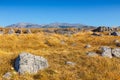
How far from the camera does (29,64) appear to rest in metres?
23.7

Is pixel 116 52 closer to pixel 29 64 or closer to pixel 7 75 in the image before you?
pixel 29 64

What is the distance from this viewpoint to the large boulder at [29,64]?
2310 cm

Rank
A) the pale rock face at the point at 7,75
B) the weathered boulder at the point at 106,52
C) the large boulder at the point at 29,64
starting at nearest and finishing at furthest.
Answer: the pale rock face at the point at 7,75 → the large boulder at the point at 29,64 → the weathered boulder at the point at 106,52

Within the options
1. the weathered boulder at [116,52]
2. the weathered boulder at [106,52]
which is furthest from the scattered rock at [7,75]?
the weathered boulder at [116,52]

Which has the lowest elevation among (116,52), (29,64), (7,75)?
(7,75)

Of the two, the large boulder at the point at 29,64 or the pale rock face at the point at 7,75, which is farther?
the large boulder at the point at 29,64

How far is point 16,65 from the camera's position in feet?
77.9

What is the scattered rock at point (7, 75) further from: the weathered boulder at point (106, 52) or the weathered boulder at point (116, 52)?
the weathered boulder at point (116, 52)

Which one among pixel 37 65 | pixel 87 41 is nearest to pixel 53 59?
pixel 37 65

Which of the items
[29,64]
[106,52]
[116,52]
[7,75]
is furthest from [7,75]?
[116,52]

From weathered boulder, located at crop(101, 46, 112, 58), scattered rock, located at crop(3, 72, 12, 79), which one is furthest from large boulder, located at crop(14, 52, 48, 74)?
weathered boulder, located at crop(101, 46, 112, 58)

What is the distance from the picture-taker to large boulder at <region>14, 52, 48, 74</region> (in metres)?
23.1

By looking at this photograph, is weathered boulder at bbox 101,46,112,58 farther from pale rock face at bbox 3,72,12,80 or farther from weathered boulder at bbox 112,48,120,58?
pale rock face at bbox 3,72,12,80

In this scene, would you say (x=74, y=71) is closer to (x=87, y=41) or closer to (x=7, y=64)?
(x=7, y=64)
